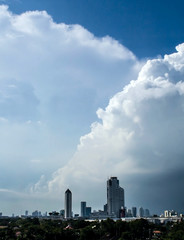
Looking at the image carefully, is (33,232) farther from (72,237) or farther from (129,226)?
(129,226)

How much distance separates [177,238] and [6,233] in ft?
137

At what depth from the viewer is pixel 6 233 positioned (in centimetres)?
8281

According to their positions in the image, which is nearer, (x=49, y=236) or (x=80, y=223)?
(x=49, y=236)

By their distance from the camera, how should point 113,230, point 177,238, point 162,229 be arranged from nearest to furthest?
point 177,238 → point 113,230 → point 162,229

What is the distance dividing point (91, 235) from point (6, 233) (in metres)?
21.4

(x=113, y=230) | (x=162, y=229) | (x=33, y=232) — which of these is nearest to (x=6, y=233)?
(x=33, y=232)

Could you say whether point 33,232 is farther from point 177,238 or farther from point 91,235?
point 177,238

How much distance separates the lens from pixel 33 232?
8219 centimetres

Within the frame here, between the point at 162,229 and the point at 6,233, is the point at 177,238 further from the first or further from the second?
the point at 162,229

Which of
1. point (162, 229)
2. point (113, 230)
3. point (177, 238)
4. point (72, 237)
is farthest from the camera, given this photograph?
point (162, 229)

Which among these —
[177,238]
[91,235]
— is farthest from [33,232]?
[177,238]

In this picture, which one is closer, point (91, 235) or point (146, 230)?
point (91, 235)

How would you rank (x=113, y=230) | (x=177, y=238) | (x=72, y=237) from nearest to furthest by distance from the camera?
1. (x=177, y=238)
2. (x=72, y=237)
3. (x=113, y=230)

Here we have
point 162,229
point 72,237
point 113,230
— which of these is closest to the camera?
point 72,237
